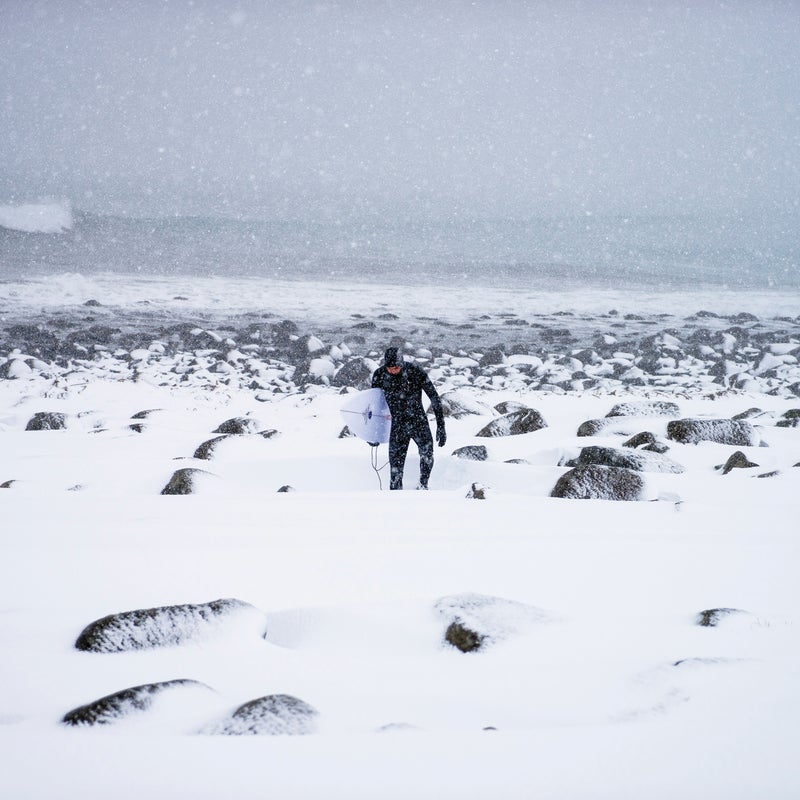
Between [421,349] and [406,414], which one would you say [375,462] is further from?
[421,349]

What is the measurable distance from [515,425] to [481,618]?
622 cm

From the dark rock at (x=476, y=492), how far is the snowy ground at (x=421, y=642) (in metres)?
0.31

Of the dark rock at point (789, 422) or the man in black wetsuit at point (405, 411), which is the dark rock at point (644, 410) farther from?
the man in black wetsuit at point (405, 411)

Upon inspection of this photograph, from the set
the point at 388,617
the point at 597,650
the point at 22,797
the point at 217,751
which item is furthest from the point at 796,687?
the point at 22,797

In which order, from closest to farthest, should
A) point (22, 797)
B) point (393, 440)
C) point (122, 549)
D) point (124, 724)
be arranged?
1. point (22, 797)
2. point (124, 724)
3. point (122, 549)
4. point (393, 440)

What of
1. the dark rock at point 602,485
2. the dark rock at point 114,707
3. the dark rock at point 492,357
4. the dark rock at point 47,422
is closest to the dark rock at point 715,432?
the dark rock at point 602,485

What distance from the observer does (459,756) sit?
1.72m

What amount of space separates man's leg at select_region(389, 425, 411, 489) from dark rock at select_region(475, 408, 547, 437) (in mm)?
2222

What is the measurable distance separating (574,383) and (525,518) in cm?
1158

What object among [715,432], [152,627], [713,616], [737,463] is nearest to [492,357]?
[715,432]

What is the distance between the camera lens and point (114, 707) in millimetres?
2033

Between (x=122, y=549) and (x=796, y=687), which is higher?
(x=796, y=687)

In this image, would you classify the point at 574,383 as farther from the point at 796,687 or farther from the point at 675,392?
the point at 796,687

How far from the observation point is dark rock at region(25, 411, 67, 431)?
29.7ft
